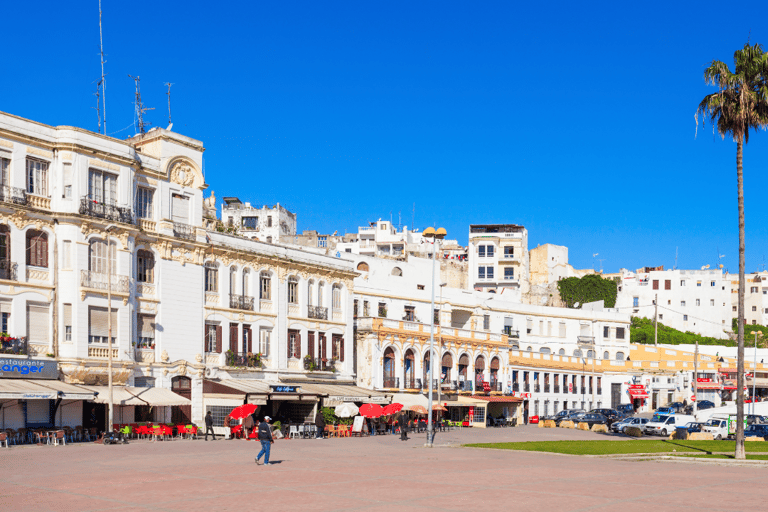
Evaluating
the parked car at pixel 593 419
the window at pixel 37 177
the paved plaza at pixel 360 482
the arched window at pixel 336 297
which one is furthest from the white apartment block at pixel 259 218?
the paved plaza at pixel 360 482

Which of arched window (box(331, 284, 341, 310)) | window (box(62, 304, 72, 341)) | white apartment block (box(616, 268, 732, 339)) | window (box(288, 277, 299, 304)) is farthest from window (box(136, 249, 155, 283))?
white apartment block (box(616, 268, 732, 339))

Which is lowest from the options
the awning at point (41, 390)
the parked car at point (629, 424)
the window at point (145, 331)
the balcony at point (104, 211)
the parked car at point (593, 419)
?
the parked car at point (593, 419)

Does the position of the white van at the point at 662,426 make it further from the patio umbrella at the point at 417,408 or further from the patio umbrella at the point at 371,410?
the patio umbrella at the point at 371,410

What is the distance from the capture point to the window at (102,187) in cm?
4297

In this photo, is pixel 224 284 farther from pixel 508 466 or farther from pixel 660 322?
pixel 660 322

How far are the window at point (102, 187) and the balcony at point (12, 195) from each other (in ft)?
10.7

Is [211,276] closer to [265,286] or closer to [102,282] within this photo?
[265,286]

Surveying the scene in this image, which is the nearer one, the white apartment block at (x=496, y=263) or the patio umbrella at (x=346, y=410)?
the patio umbrella at (x=346, y=410)

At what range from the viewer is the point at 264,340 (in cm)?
5347

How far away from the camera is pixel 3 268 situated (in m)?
39.3

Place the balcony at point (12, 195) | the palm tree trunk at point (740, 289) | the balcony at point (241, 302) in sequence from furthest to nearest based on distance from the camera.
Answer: the balcony at point (241, 302) → the balcony at point (12, 195) → the palm tree trunk at point (740, 289)

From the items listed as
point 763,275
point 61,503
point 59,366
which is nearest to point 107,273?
point 59,366

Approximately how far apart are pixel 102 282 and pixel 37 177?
18.9 ft

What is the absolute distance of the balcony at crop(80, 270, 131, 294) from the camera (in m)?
41.8
